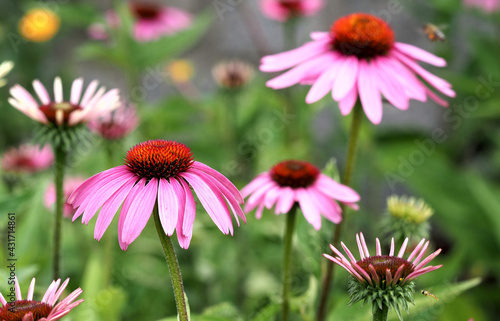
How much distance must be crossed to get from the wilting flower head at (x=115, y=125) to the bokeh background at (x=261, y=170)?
0.09ft

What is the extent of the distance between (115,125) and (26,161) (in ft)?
1.32

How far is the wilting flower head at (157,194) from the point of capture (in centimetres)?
60

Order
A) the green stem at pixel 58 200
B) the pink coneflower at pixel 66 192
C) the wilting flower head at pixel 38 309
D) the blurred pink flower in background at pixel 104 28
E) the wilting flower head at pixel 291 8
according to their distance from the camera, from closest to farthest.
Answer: the wilting flower head at pixel 38 309, the green stem at pixel 58 200, the pink coneflower at pixel 66 192, the blurred pink flower in background at pixel 104 28, the wilting flower head at pixel 291 8

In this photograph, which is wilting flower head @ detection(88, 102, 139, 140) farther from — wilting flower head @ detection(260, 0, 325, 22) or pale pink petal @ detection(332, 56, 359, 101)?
wilting flower head @ detection(260, 0, 325, 22)

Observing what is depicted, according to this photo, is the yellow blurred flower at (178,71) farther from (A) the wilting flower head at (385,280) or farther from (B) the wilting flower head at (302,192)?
(A) the wilting flower head at (385,280)

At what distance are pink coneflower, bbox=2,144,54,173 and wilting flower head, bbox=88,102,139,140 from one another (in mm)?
240

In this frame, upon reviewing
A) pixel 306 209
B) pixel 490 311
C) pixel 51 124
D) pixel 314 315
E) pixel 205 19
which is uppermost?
pixel 205 19

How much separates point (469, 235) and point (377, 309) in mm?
1028

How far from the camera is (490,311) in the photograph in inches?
70.7

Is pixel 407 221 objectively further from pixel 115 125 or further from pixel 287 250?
pixel 115 125

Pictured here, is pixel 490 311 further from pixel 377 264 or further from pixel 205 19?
pixel 377 264

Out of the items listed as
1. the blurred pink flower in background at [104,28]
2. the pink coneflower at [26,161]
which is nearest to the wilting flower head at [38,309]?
the pink coneflower at [26,161]

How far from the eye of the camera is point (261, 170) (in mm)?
1640

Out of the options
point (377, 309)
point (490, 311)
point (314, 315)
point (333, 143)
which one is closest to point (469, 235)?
point (490, 311)
